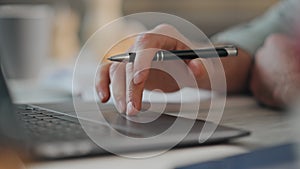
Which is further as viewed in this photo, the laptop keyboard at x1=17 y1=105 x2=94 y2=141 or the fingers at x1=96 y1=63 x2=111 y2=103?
the fingers at x1=96 y1=63 x2=111 y2=103

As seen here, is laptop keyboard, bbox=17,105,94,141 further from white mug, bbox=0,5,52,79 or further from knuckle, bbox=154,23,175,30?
white mug, bbox=0,5,52,79

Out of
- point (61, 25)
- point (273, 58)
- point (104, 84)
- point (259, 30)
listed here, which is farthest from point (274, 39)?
point (61, 25)

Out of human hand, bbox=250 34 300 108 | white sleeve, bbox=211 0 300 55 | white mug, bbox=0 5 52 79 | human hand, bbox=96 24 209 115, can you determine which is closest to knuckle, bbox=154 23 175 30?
human hand, bbox=96 24 209 115

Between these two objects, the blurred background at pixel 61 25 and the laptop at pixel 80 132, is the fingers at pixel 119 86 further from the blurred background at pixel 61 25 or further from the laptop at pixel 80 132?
the blurred background at pixel 61 25

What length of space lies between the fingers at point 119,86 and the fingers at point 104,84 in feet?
0.05

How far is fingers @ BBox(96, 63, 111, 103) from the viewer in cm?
42

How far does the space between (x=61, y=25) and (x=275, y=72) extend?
1.25m

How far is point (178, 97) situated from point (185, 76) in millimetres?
32

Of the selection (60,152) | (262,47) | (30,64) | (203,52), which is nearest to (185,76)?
(203,52)

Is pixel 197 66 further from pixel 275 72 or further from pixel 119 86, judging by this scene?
pixel 275 72

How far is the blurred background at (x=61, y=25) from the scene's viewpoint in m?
0.78

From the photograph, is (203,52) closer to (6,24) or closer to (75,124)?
(75,124)

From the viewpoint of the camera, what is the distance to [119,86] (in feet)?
1.29

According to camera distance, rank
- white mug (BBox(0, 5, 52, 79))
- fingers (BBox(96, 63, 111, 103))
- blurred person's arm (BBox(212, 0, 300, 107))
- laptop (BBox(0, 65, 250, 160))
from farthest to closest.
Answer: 1. white mug (BBox(0, 5, 52, 79))
2. blurred person's arm (BBox(212, 0, 300, 107))
3. fingers (BBox(96, 63, 111, 103))
4. laptop (BBox(0, 65, 250, 160))
